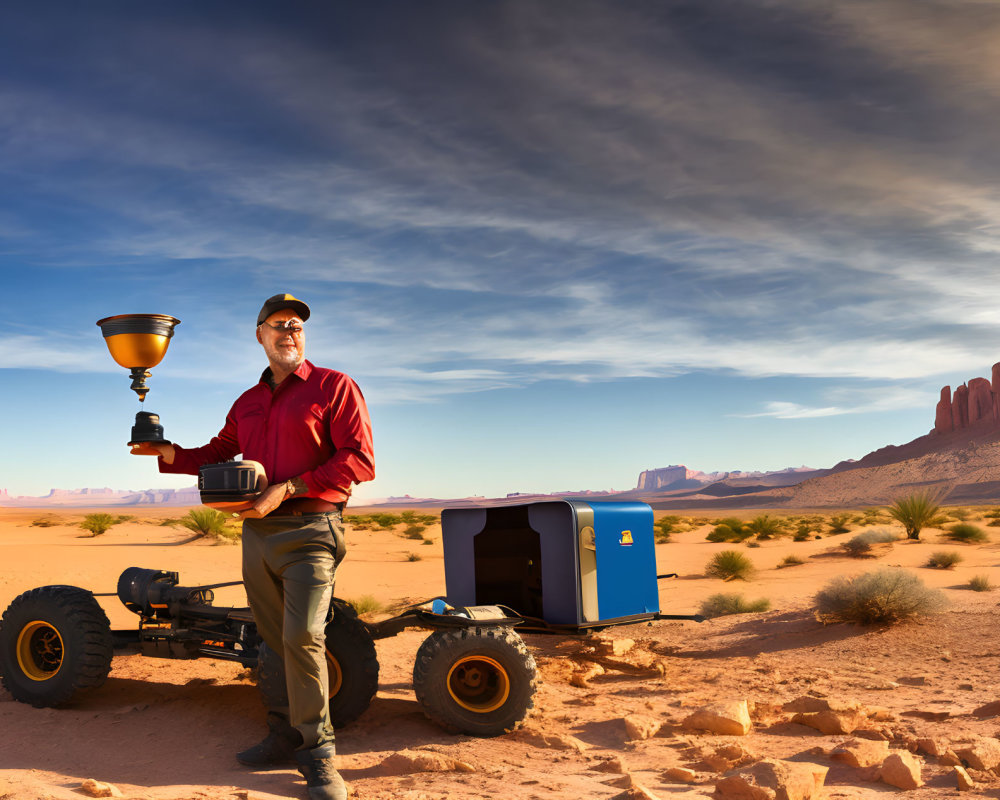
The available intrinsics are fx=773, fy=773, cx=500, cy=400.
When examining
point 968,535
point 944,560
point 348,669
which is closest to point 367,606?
point 348,669

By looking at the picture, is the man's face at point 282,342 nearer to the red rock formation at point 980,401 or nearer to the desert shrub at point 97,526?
the desert shrub at point 97,526

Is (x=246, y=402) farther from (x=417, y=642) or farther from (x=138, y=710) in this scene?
(x=417, y=642)

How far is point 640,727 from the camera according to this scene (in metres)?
5.57

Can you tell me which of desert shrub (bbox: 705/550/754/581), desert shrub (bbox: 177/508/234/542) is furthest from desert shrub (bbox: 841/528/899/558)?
desert shrub (bbox: 177/508/234/542)

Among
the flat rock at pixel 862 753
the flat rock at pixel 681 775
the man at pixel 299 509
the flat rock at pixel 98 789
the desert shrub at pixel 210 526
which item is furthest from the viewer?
the desert shrub at pixel 210 526

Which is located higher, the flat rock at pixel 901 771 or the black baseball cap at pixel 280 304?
the black baseball cap at pixel 280 304

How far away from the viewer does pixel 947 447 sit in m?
128

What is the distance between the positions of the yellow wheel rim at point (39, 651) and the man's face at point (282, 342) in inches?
122

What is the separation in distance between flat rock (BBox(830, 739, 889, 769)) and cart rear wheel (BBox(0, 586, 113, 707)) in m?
5.08

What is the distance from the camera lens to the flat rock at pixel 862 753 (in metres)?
4.67

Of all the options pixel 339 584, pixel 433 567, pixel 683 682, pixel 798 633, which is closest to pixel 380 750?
pixel 683 682

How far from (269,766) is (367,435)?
6.97ft

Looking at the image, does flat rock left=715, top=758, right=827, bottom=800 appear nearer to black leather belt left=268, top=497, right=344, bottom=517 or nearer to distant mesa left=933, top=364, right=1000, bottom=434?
black leather belt left=268, top=497, right=344, bottom=517

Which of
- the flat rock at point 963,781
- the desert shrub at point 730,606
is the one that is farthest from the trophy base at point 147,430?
the desert shrub at point 730,606
